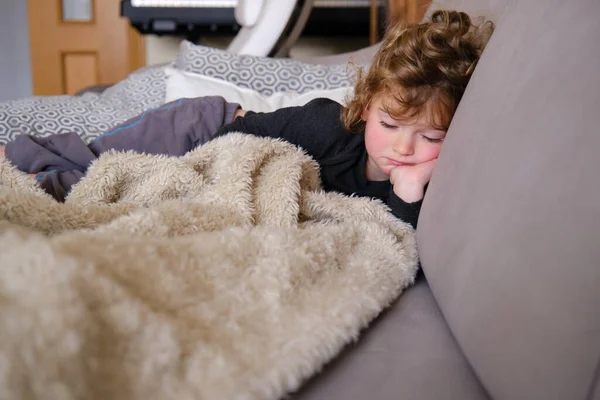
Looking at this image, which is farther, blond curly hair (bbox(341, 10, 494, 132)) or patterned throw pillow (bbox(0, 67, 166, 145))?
patterned throw pillow (bbox(0, 67, 166, 145))

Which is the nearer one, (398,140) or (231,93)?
(398,140)

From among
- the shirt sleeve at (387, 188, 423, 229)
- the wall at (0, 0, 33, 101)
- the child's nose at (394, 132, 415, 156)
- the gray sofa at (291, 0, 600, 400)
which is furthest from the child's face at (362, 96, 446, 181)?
the wall at (0, 0, 33, 101)

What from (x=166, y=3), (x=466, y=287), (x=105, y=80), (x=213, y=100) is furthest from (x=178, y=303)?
(x=105, y=80)

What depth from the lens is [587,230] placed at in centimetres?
32

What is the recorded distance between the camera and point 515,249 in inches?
15.0

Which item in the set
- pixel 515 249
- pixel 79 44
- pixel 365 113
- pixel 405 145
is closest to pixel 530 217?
pixel 515 249

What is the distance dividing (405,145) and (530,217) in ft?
1.61

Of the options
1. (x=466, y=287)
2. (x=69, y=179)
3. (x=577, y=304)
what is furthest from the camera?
(x=69, y=179)

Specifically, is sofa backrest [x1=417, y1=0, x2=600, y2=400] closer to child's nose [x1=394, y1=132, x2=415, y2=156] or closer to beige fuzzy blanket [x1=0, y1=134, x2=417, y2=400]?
beige fuzzy blanket [x1=0, y1=134, x2=417, y2=400]

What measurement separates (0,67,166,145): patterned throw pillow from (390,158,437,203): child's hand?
2.73 feet

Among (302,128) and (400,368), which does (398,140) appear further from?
(400,368)

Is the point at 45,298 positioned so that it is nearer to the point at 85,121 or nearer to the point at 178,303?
the point at 178,303

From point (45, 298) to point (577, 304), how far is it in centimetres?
32

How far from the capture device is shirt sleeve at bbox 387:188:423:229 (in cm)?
74
